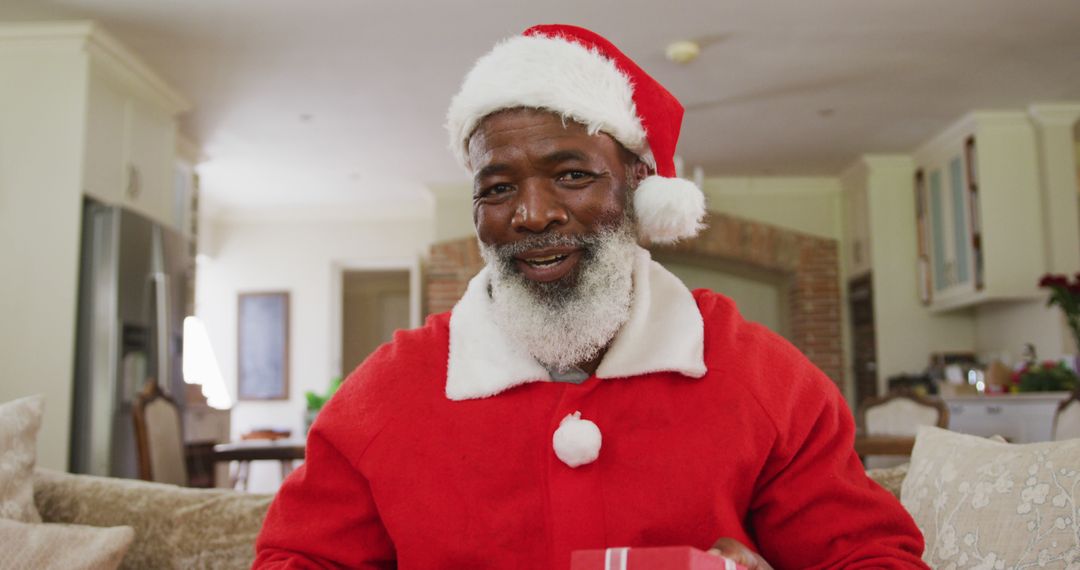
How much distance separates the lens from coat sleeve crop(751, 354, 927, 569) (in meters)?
1.05

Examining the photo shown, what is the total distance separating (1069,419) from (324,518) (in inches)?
93.6

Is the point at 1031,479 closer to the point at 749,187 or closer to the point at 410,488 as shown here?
the point at 410,488

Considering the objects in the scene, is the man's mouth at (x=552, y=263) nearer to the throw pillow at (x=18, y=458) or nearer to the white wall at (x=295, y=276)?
the throw pillow at (x=18, y=458)

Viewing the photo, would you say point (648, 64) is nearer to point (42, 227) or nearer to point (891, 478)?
point (42, 227)

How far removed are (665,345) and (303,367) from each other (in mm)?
7805

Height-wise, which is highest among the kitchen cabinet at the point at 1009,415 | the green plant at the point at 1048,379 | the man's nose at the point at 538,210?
the man's nose at the point at 538,210

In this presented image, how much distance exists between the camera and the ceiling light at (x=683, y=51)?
4457 mm

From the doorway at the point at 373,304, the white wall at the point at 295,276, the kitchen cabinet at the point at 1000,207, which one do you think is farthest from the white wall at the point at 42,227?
the doorway at the point at 373,304

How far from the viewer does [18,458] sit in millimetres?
1521

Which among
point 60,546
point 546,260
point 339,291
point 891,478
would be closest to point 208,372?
point 339,291

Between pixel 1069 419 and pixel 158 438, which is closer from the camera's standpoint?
pixel 1069 419

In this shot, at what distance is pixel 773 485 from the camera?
1.11 m

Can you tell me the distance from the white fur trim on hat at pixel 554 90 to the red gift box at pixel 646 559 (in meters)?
0.58

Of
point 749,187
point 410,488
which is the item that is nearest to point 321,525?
point 410,488
